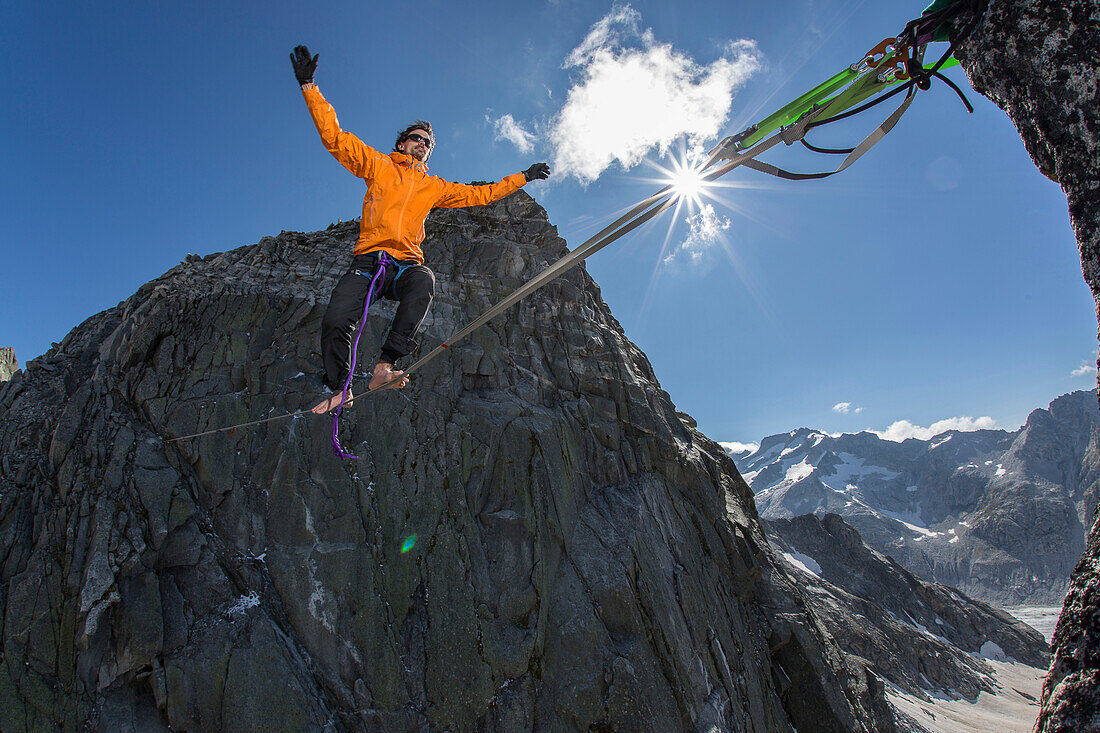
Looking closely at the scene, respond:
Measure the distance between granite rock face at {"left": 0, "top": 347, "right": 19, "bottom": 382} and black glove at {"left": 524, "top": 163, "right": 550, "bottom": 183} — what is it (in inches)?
1493

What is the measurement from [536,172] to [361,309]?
10.6 feet

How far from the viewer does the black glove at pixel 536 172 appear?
691 cm

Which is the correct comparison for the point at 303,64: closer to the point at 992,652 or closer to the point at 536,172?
the point at 536,172

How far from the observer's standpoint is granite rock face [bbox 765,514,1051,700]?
6347 cm

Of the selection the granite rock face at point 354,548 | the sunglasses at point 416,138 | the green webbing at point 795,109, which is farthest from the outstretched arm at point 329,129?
the granite rock face at point 354,548

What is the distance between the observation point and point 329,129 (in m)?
6.03

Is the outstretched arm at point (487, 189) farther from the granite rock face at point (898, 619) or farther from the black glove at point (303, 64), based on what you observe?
the granite rock face at point (898, 619)

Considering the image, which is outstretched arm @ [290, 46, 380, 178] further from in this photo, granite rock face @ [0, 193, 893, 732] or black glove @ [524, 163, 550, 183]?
granite rock face @ [0, 193, 893, 732]

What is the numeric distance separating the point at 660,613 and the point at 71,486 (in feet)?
67.6

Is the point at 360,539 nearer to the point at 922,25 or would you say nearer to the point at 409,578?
the point at 409,578

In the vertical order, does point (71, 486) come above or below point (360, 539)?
above

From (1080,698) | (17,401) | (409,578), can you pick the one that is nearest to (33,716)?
(409,578)

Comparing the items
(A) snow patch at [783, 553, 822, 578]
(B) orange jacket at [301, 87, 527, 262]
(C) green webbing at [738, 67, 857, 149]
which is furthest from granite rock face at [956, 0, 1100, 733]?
(A) snow patch at [783, 553, 822, 578]

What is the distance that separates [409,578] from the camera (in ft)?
52.6
